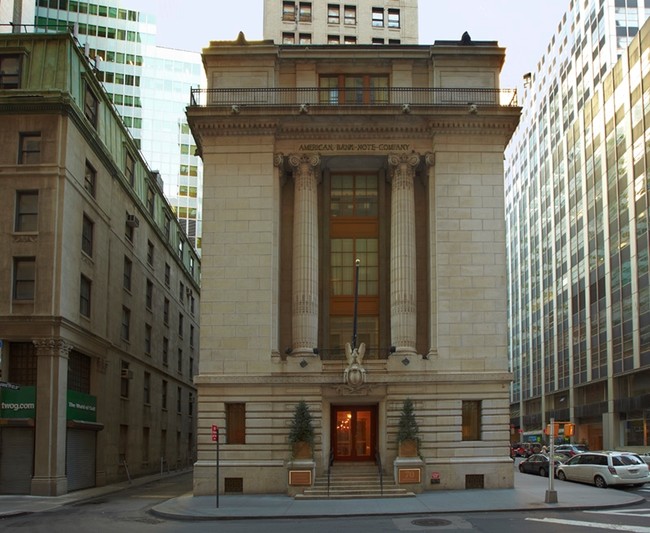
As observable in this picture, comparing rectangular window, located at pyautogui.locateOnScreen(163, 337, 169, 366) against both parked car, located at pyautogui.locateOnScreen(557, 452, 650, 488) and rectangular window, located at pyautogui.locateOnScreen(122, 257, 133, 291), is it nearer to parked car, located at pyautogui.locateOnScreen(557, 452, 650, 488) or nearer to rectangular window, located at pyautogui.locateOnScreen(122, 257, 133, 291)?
rectangular window, located at pyautogui.locateOnScreen(122, 257, 133, 291)

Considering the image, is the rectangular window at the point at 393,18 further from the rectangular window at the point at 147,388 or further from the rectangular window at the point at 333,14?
the rectangular window at the point at 147,388

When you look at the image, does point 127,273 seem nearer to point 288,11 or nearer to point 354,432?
point 354,432

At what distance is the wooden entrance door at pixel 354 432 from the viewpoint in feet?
113

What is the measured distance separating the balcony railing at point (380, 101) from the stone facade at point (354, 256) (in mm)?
93

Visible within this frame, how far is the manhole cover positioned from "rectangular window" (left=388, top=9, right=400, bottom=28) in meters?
48.8

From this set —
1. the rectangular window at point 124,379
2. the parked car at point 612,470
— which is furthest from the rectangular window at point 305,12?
the parked car at point 612,470

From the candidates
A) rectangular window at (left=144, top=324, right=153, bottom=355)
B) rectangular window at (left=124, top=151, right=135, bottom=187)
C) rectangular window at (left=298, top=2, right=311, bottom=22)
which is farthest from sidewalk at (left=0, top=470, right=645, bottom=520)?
rectangular window at (left=298, top=2, right=311, bottom=22)

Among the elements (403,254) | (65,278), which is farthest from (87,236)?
(403,254)

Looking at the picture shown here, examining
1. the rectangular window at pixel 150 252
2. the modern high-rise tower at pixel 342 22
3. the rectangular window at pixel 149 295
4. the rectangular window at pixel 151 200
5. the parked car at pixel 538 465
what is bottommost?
the parked car at pixel 538 465

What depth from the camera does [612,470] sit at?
3412 centimetres

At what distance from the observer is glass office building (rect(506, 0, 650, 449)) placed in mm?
66812

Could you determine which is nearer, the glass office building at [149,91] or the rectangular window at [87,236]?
the rectangular window at [87,236]

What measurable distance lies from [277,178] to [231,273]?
489 cm

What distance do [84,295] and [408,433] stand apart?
18391mm
